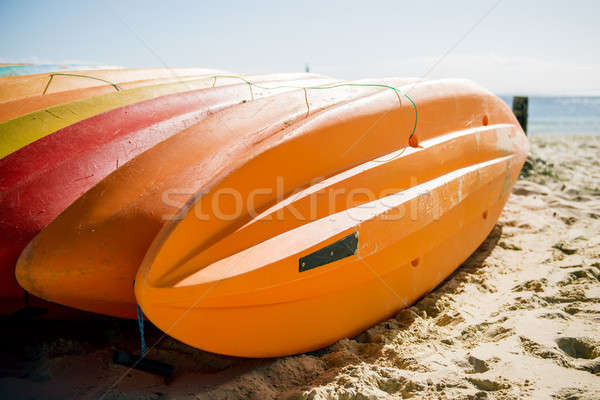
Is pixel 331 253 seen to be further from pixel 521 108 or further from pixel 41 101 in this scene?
pixel 521 108

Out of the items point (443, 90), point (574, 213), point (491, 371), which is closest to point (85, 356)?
point (491, 371)

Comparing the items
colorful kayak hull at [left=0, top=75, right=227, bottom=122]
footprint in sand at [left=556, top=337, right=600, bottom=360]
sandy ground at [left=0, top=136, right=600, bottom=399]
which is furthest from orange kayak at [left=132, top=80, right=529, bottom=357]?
colorful kayak hull at [left=0, top=75, right=227, bottom=122]

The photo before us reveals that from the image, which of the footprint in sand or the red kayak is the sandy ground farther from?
the red kayak

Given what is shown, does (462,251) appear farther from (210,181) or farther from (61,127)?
(61,127)

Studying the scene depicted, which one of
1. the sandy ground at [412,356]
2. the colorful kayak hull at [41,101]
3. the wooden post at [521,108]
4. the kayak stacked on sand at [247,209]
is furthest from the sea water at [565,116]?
the colorful kayak hull at [41,101]

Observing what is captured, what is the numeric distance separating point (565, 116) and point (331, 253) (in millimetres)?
20273

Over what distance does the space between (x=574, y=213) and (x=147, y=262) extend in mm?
3583

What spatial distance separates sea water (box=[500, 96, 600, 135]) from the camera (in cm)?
1379

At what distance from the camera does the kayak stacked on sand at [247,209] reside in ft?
5.59

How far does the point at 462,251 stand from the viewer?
108 inches

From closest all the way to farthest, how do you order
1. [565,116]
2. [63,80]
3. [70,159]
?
[70,159] < [63,80] < [565,116]

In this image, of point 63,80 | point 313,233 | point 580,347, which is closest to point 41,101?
point 63,80

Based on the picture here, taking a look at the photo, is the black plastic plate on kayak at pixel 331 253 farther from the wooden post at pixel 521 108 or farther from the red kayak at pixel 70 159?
the wooden post at pixel 521 108

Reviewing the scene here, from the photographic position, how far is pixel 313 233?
1.83 meters
